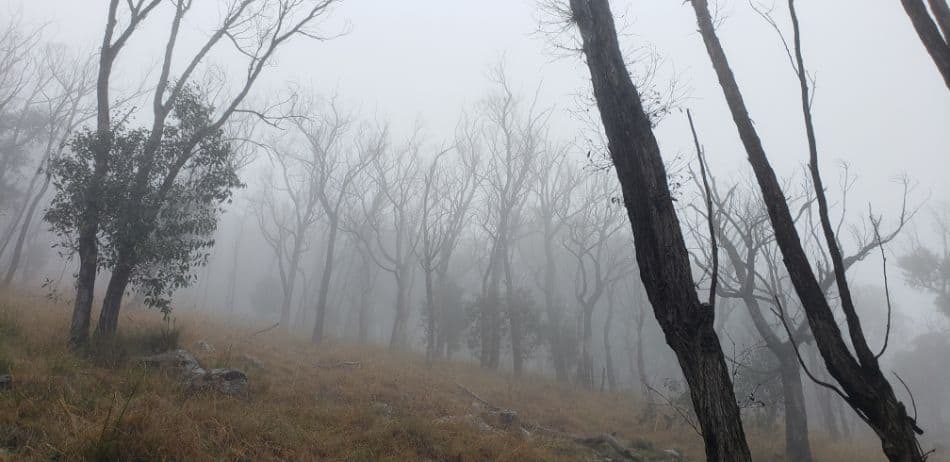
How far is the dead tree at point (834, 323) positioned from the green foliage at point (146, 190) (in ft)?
30.3

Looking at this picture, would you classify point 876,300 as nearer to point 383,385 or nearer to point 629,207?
point 383,385

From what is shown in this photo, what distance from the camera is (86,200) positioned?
8320 mm

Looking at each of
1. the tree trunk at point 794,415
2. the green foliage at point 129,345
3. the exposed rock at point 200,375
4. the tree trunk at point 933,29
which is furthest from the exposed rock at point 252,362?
the tree trunk at point 794,415

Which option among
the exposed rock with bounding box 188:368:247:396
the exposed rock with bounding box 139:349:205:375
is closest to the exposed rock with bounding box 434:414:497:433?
the exposed rock with bounding box 188:368:247:396

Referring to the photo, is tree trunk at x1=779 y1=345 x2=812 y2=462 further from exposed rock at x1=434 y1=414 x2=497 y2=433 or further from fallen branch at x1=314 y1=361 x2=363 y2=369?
fallen branch at x1=314 y1=361 x2=363 y2=369

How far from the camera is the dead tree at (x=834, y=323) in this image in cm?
323

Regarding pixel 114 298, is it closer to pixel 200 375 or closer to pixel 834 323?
pixel 200 375

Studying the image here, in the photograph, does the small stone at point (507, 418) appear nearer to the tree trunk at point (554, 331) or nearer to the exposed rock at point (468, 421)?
the exposed rock at point (468, 421)

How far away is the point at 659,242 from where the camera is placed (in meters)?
3.58

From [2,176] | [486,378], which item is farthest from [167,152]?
[2,176]

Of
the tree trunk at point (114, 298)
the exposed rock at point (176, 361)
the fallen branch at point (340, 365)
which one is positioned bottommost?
the exposed rock at point (176, 361)

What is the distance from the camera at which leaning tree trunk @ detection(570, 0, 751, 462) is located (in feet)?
10.4

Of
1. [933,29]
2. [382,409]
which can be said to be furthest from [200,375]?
[933,29]

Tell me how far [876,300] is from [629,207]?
53.1m
